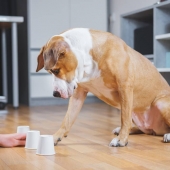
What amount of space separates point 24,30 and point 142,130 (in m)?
2.82

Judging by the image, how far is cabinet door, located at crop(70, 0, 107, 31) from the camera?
469 cm

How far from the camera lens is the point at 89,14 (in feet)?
15.7

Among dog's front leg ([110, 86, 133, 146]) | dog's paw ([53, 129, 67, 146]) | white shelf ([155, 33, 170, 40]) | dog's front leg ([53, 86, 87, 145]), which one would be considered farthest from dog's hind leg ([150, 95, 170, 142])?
white shelf ([155, 33, 170, 40])

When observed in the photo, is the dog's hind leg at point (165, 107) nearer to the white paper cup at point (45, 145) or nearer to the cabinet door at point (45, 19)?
the white paper cup at point (45, 145)

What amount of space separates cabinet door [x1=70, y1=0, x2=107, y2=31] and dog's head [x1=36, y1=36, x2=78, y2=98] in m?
2.99

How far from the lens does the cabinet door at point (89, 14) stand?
4.69m

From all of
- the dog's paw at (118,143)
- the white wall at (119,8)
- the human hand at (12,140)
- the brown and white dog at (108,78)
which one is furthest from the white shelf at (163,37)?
the human hand at (12,140)

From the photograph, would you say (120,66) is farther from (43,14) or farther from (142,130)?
(43,14)

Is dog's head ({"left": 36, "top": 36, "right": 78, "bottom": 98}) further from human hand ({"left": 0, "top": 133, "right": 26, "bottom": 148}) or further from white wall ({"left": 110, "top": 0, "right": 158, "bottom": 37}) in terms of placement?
white wall ({"left": 110, "top": 0, "right": 158, "bottom": 37})

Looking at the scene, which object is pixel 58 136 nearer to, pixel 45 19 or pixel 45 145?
pixel 45 145

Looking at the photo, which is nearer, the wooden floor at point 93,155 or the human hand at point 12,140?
the wooden floor at point 93,155

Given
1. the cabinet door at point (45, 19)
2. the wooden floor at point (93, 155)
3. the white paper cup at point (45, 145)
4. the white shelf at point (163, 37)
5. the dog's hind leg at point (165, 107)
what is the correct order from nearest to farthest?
1. the wooden floor at point (93, 155)
2. the white paper cup at point (45, 145)
3. the dog's hind leg at point (165, 107)
4. the white shelf at point (163, 37)
5. the cabinet door at point (45, 19)

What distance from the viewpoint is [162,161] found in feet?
4.95

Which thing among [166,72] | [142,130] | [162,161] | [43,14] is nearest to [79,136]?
[142,130]
